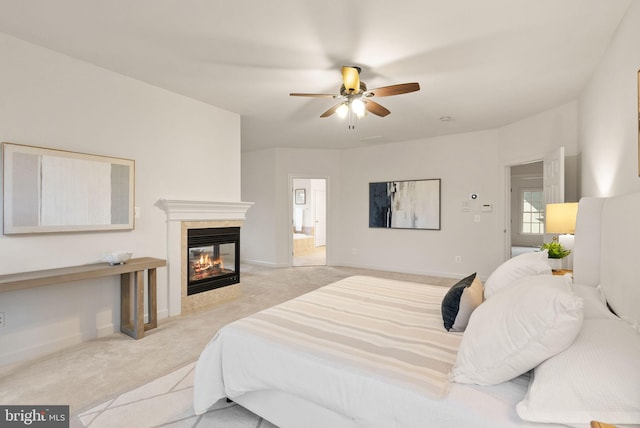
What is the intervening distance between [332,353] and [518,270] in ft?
4.04

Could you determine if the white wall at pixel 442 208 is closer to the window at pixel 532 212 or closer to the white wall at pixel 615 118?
the white wall at pixel 615 118

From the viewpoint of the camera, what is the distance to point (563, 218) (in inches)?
113

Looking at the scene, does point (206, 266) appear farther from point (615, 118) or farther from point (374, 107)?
point (615, 118)

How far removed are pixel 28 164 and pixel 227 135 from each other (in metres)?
2.11

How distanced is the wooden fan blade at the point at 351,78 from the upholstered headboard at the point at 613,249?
200 centimetres

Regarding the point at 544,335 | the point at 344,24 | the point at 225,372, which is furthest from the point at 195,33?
the point at 544,335

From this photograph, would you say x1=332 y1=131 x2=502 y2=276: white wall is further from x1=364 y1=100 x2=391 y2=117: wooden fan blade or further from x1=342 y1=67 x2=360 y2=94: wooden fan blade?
x1=342 y1=67 x2=360 y2=94: wooden fan blade

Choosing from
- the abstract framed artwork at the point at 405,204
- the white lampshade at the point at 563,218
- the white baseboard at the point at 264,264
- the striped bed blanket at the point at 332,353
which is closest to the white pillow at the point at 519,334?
the striped bed blanket at the point at 332,353

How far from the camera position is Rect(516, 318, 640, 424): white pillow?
0.89m

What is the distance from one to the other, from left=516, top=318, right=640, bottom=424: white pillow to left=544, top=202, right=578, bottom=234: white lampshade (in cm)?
216

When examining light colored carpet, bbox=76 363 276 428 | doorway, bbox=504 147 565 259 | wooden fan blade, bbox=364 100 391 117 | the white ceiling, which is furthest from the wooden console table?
doorway, bbox=504 147 565 259

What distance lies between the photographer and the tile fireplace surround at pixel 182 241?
3465mm

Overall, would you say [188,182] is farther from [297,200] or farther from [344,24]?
[297,200]

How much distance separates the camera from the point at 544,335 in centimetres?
105
